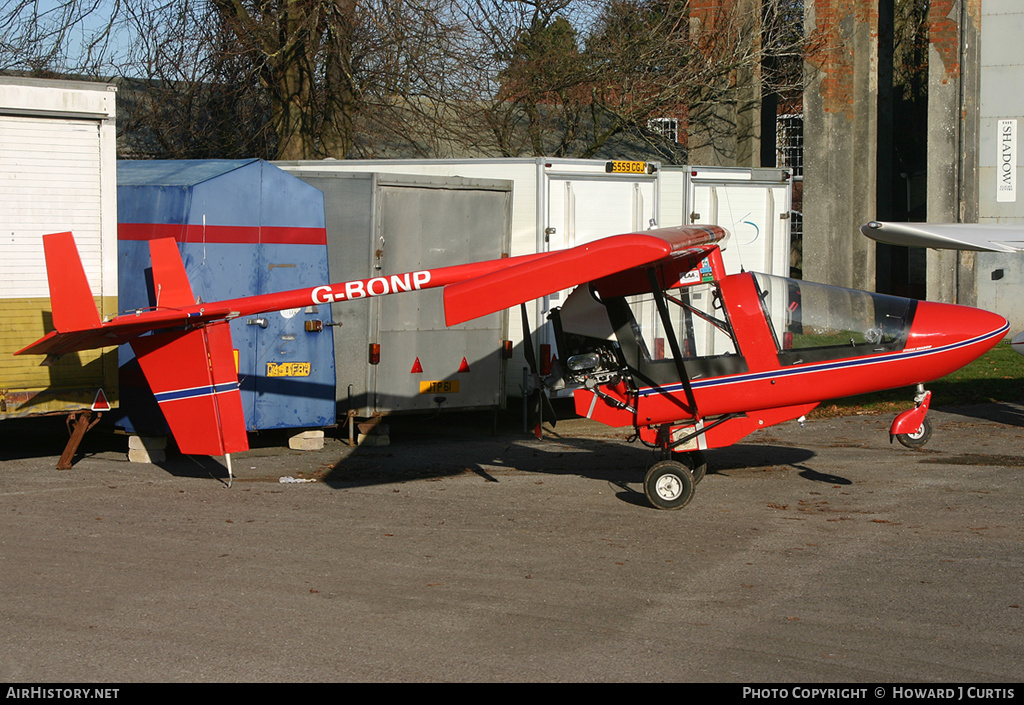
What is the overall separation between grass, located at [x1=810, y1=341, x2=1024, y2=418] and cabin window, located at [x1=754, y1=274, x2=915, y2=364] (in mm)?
4755

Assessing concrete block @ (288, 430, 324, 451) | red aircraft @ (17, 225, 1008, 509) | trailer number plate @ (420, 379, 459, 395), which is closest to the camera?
red aircraft @ (17, 225, 1008, 509)

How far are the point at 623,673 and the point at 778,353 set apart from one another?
399cm

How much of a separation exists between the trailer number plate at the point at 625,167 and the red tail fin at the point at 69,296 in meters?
6.37

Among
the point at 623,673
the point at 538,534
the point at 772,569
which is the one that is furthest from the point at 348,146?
the point at 623,673

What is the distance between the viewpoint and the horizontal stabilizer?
325 inches

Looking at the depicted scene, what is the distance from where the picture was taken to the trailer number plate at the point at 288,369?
33.4 feet

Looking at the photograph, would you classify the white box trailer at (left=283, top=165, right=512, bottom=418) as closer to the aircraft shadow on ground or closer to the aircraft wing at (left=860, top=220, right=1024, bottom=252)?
the aircraft shadow on ground

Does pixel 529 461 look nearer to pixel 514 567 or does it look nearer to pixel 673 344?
pixel 673 344

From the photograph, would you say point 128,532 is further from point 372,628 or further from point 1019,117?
point 1019,117

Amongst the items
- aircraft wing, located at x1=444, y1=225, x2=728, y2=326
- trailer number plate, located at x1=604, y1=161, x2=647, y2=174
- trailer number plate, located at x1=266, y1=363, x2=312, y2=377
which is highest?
trailer number plate, located at x1=604, y1=161, x2=647, y2=174

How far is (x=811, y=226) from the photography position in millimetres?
19953

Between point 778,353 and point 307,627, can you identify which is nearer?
point 307,627

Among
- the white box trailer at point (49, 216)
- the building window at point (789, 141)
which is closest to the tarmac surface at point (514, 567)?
the white box trailer at point (49, 216)

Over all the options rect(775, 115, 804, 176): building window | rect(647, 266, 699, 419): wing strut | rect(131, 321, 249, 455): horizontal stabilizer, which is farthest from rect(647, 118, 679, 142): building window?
rect(131, 321, 249, 455): horizontal stabilizer
